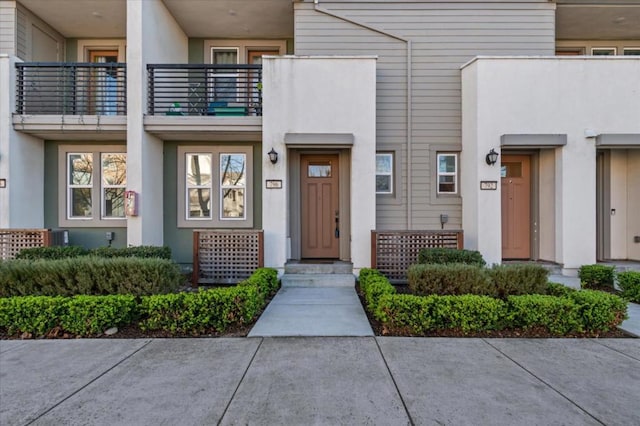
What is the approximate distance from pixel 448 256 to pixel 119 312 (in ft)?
18.5

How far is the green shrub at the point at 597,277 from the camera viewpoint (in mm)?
6887

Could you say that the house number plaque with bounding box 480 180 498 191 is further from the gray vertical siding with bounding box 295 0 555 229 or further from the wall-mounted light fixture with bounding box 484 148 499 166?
the gray vertical siding with bounding box 295 0 555 229

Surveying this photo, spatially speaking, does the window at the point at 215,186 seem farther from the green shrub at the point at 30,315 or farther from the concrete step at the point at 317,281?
the green shrub at the point at 30,315

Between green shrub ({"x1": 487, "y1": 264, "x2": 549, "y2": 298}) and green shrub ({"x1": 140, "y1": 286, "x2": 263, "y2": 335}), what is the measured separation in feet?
12.5

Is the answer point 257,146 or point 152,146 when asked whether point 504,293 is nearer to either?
point 257,146

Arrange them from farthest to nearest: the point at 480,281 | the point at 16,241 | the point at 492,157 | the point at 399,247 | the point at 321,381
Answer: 1. the point at 492,157
2. the point at 16,241
3. the point at 399,247
4. the point at 480,281
5. the point at 321,381

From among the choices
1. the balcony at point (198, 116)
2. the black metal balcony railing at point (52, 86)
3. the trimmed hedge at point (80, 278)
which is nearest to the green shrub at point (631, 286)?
the balcony at point (198, 116)

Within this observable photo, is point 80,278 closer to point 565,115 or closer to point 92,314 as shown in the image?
point 92,314

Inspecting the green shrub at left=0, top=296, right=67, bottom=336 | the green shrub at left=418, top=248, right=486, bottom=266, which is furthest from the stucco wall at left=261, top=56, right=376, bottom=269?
the green shrub at left=0, top=296, right=67, bottom=336

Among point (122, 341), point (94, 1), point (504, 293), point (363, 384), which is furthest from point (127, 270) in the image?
point (94, 1)

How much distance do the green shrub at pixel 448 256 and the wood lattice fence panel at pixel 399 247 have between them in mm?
422

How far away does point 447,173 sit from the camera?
335 inches

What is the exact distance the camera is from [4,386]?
3287 mm

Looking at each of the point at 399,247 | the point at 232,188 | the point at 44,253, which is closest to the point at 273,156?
the point at 232,188
